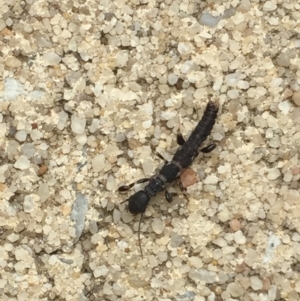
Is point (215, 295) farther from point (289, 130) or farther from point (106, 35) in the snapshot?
point (106, 35)

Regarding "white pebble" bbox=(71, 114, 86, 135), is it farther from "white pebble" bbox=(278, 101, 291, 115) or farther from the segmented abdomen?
"white pebble" bbox=(278, 101, 291, 115)

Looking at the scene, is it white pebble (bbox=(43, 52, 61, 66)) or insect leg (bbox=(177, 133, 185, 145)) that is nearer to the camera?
insect leg (bbox=(177, 133, 185, 145))

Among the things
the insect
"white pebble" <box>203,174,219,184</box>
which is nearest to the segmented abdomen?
the insect

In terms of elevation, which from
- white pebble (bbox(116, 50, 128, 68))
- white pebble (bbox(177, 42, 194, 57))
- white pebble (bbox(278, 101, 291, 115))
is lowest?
white pebble (bbox(116, 50, 128, 68))

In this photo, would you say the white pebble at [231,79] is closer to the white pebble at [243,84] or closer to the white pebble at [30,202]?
the white pebble at [243,84]

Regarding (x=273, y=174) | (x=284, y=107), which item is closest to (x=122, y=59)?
(x=284, y=107)

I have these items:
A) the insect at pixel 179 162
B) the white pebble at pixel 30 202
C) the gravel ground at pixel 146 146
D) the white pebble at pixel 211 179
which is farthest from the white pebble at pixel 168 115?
the white pebble at pixel 30 202

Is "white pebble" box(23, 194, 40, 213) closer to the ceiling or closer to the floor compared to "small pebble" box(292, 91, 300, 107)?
closer to the floor
